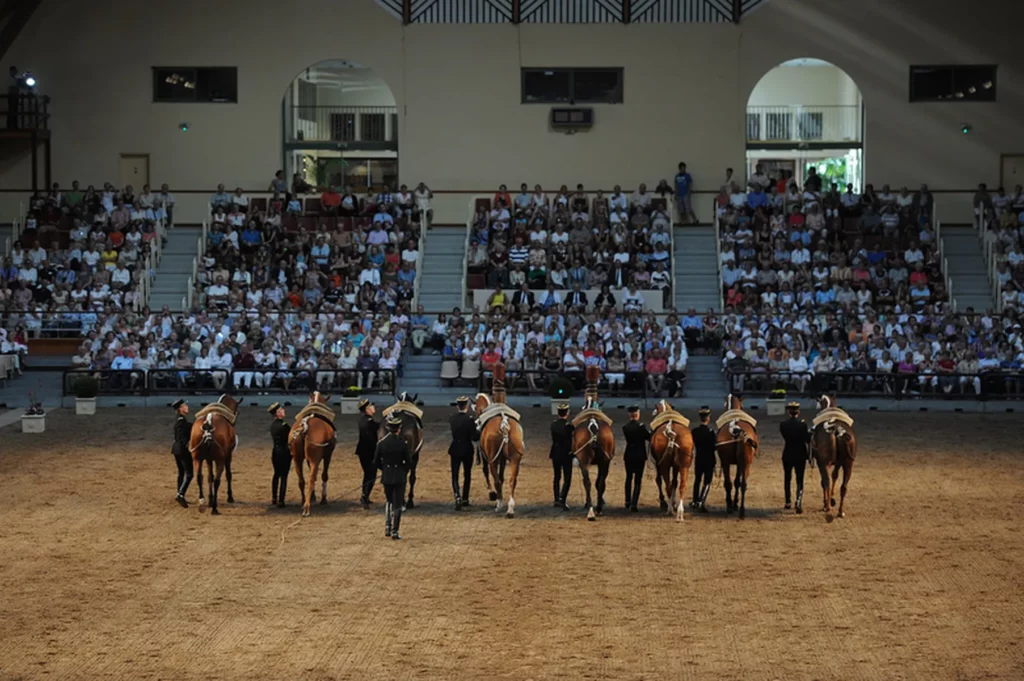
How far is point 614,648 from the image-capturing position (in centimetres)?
1191

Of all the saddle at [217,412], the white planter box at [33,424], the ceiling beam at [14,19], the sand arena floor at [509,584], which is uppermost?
the ceiling beam at [14,19]

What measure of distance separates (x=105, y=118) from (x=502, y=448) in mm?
24324

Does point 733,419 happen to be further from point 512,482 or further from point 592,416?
point 512,482

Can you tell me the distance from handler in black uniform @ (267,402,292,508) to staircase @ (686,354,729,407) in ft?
40.4

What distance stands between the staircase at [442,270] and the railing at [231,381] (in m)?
2.96

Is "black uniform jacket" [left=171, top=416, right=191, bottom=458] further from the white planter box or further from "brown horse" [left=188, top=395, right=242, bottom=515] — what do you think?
the white planter box

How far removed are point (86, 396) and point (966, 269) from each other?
64.6 ft

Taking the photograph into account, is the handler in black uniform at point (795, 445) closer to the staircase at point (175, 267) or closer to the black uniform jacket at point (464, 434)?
the black uniform jacket at point (464, 434)

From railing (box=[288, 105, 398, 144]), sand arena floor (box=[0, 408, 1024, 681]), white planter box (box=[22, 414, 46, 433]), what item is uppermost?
railing (box=[288, 105, 398, 144])

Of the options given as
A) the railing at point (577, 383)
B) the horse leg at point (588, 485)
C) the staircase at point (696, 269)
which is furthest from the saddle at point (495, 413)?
the staircase at point (696, 269)

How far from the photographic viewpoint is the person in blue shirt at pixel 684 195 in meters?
36.5

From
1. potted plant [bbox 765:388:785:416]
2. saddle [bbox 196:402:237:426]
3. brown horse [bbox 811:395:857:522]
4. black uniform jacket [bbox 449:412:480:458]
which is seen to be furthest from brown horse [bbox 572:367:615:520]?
potted plant [bbox 765:388:785:416]

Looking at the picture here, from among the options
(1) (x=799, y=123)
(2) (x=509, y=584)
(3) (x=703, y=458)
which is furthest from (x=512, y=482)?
(1) (x=799, y=123)

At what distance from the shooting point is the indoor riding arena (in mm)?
13062
